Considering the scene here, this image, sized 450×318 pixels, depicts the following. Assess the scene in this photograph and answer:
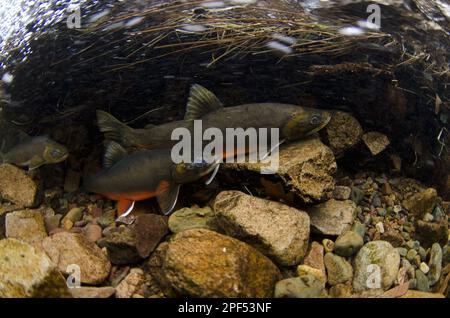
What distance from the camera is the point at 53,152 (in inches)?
144

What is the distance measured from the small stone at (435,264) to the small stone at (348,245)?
559mm

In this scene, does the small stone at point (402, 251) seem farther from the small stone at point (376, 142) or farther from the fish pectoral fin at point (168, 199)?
the fish pectoral fin at point (168, 199)

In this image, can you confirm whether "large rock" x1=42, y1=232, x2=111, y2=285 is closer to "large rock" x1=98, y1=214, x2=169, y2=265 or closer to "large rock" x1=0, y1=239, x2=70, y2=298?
"large rock" x1=98, y1=214, x2=169, y2=265

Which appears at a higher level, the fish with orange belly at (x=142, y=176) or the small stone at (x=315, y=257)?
the fish with orange belly at (x=142, y=176)

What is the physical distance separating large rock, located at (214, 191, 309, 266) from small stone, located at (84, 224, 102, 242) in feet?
3.45

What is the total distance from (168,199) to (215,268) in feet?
3.42

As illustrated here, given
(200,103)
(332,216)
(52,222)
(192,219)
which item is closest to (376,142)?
(332,216)

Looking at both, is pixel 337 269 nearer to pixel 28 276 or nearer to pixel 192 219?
pixel 192 219

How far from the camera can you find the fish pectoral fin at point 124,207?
334 centimetres

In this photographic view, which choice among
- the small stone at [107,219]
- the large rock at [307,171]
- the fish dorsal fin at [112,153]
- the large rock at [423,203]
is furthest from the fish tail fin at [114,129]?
the large rock at [423,203]

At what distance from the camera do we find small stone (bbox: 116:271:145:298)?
8.57 feet

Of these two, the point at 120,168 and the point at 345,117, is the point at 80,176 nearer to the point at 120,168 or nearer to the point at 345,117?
the point at 120,168

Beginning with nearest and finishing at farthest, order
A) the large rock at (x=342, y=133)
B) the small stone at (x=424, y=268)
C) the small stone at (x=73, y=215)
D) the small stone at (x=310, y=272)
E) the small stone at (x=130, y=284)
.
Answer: the small stone at (x=130, y=284) < the small stone at (x=310, y=272) < the small stone at (x=424, y=268) < the small stone at (x=73, y=215) < the large rock at (x=342, y=133)
